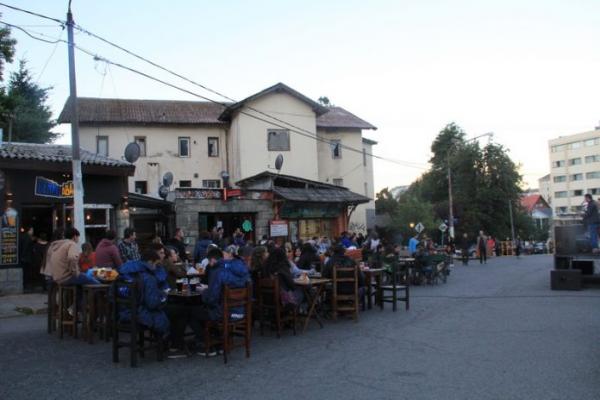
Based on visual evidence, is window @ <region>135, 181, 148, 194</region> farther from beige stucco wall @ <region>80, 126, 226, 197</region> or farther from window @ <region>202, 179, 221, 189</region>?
window @ <region>202, 179, 221, 189</region>

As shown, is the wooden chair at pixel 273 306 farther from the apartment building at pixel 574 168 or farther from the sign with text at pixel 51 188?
the apartment building at pixel 574 168

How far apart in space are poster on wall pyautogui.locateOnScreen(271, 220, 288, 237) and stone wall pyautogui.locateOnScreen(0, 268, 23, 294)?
11.1m

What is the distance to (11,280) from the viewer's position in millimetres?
14609

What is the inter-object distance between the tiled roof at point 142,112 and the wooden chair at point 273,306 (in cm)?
2490

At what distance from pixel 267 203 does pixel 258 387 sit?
1845 cm

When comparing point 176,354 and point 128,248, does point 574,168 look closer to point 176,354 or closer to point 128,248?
point 128,248

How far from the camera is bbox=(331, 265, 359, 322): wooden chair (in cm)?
989

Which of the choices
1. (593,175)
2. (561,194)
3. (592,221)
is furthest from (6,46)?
(561,194)

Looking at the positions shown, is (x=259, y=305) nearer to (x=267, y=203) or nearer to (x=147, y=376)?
(x=147, y=376)

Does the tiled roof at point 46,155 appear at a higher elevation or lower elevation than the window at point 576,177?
lower

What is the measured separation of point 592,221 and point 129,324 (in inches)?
532

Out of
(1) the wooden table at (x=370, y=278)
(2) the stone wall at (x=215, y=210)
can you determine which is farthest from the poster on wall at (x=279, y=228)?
(1) the wooden table at (x=370, y=278)

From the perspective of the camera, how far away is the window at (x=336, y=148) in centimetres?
3628

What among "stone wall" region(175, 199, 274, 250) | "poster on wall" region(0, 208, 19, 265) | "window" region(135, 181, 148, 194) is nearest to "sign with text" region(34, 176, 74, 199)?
"poster on wall" region(0, 208, 19, 265)
